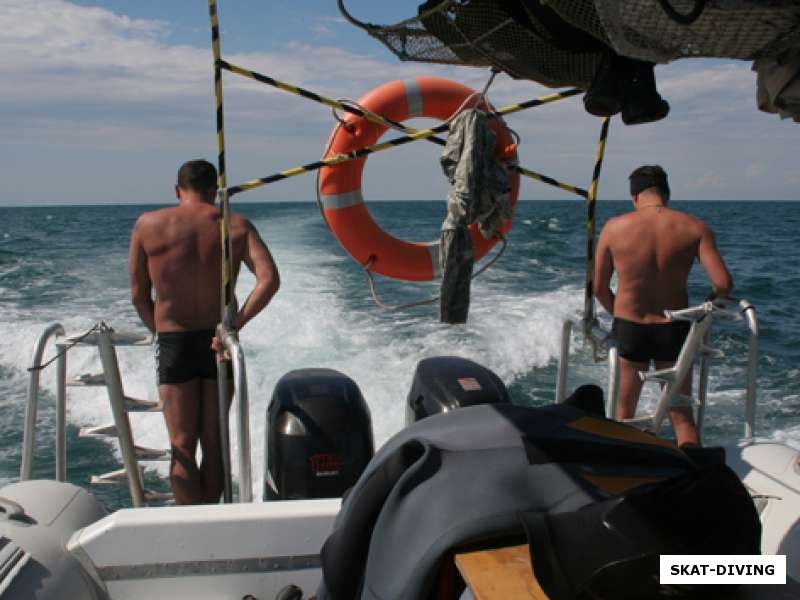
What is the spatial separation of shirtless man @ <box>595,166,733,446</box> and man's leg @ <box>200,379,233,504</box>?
1688mm

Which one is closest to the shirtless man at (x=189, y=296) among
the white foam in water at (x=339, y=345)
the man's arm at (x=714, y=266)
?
the man's arm at (x=714, y=266)

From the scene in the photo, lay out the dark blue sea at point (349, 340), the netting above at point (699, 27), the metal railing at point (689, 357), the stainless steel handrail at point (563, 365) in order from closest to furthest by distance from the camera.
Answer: the netting above at point (699, 27) < the metal railing at point (689, 357) < the stainless steel handrail at point (563, 365) < the dark blue sea at point (349, 340)

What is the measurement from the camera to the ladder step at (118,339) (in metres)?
2.35

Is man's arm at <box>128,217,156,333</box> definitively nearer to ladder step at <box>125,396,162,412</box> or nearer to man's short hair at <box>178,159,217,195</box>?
man's short hair at <box>178,159,217,195</box>

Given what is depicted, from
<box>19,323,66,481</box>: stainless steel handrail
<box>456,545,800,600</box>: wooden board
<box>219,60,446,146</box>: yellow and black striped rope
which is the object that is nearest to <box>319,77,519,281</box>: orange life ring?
<box>219,60,446,146</box>: yellow and black striped rope

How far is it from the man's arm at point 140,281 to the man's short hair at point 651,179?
208cm

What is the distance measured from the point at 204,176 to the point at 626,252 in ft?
5.84

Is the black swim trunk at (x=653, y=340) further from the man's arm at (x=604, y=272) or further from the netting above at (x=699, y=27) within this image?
the netting above at (x=699, y=27)

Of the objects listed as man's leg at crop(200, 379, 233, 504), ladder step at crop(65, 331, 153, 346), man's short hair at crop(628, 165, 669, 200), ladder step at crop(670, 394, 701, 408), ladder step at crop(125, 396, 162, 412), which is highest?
man's short hair at crop(628, 165, 669, 200)

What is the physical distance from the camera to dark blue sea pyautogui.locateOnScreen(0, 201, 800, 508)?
5.97 meters

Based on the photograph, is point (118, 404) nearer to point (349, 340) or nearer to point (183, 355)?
point (183, 355)

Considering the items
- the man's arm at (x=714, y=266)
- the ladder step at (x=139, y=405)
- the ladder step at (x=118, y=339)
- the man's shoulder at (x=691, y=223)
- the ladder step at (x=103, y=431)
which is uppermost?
the man's shoulder at (x=691, y=223)

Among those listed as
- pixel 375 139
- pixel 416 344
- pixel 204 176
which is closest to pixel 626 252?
pixel 375 139

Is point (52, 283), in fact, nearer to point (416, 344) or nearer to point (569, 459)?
point (416, 344)
